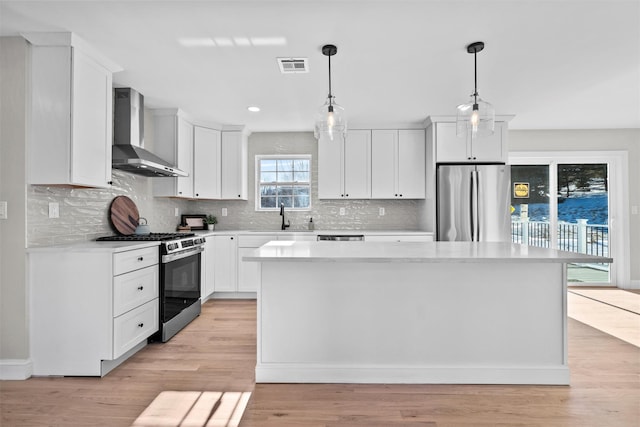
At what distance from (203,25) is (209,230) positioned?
308 cm

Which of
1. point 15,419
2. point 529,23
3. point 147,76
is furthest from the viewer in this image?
point 147,76

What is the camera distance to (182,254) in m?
3.39

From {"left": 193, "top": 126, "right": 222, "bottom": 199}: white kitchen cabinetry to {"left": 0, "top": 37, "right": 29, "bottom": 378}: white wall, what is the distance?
216 centimetres

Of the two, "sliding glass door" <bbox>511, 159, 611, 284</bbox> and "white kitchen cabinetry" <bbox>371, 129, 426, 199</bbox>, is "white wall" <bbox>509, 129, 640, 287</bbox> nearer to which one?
"sliding glass door" <bbox>511, 159, 611, 284</bbox>

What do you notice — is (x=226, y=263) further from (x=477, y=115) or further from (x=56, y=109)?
(x=477, y=115)

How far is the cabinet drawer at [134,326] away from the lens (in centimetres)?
248

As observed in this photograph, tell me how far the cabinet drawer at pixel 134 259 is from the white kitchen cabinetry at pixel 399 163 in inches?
115

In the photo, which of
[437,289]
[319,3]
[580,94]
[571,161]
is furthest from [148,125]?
[571,161]

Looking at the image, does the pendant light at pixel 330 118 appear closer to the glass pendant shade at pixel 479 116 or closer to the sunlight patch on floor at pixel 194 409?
the glass pendant shade at pixel 479 116

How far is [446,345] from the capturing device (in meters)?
2.32

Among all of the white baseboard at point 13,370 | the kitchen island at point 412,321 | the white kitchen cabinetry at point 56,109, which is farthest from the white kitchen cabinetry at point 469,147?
the white baseboard at point 13,370

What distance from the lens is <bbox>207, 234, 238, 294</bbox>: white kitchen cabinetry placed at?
14.9 feet

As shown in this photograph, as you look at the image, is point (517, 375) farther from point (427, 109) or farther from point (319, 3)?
point (427, 109)

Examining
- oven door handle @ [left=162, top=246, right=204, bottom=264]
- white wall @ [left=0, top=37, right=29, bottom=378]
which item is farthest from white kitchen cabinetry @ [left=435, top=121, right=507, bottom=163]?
white wall @ [left=0, top=37, right=29, bottom=378]
